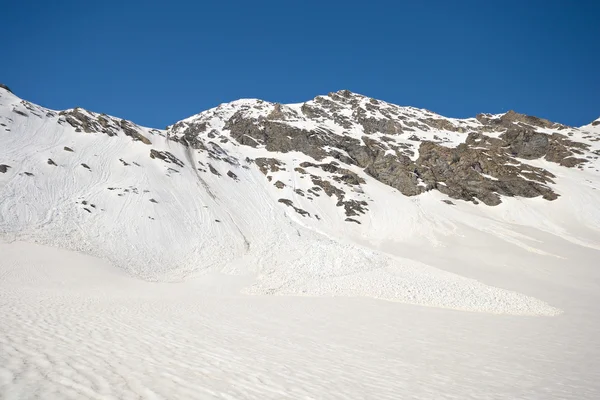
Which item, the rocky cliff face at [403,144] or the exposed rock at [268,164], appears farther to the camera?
the exposed rock at [268,164]

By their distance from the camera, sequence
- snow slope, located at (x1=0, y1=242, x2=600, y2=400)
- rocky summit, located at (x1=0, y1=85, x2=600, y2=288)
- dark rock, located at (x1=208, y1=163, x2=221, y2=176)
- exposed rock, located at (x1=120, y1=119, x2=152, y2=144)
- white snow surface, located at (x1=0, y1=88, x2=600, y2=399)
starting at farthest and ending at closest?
dark rock, located at (x1=208, y1=163, x2=221, y2=176) → exposed rock, located at (x1=120, y1=119, x2=152, y2=144) → rocky summit, located at (x1=0, y1=85, x2=600, y2=288) → white snow surface, located at (x1=0, y1=88, x2=600, y2=399) → snow slope, located at (x1=0, y1=242, x2=600, y2=400)

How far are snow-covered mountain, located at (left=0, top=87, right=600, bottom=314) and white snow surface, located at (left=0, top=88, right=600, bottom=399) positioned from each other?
31 cm

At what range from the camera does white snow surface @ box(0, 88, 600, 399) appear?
6.56 m

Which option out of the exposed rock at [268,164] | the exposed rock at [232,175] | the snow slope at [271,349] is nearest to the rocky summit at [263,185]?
the exposed rock at [268,164]

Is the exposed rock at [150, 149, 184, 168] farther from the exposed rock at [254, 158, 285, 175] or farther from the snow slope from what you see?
the snow slope

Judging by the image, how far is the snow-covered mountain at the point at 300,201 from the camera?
Result: 26531 millimetres

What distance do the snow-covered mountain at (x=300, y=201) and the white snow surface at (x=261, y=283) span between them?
1.01 ft

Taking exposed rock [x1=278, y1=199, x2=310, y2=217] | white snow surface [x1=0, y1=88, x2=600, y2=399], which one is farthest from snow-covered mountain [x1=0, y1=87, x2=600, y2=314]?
exposed rock [x1=278, y1=199, x2=310, y2=217]

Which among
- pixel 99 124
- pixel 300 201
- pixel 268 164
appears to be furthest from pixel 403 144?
pixel 99 124

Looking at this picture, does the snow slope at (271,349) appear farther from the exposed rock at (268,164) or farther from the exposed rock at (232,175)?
the exposed rock at (268,164)

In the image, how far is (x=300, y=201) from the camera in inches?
1999

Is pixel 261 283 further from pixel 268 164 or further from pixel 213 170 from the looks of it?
pixel 268 164

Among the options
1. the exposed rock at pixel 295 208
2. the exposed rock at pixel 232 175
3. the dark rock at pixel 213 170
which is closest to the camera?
the exposed rock at pixel 295 208

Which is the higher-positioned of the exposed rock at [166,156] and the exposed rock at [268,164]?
the exposed rock at [268,164]
